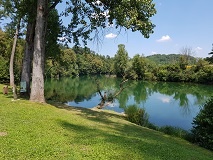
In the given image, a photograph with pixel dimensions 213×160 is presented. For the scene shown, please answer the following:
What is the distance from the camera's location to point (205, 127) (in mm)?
12172

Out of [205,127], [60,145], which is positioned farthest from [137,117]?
[60,145]

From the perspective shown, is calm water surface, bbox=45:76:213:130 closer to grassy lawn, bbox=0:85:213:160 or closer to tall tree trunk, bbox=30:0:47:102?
tall tree trunk, bbox=30:0:47:102

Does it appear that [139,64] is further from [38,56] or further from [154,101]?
[38,56]

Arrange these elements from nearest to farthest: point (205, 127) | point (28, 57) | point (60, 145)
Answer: point (60, 145) → point (205, 127) → point (28, 57)

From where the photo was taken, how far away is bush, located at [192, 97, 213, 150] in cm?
1180

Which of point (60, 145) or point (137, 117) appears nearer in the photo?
point (60, 145)

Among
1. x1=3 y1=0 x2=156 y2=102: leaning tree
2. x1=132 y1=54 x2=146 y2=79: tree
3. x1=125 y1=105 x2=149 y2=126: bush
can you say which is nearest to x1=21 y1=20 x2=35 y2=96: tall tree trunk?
x1=3 y1=0 x2=156 y2=102: leaning tree

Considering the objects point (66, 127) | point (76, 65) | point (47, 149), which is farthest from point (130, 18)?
point (76, 65)

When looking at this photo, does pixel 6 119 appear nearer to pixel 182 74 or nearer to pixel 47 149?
pixel 47 149

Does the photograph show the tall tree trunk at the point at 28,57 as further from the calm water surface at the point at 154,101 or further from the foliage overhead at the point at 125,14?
the calm water surface at the point at 154,101

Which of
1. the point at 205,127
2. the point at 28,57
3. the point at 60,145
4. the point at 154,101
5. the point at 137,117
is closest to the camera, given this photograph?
the point at 60,145

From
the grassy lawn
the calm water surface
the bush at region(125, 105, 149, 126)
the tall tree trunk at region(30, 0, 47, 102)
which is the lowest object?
the calm water surface

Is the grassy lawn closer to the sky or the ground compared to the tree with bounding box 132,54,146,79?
closer to the ground

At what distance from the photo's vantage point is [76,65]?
12050cm
